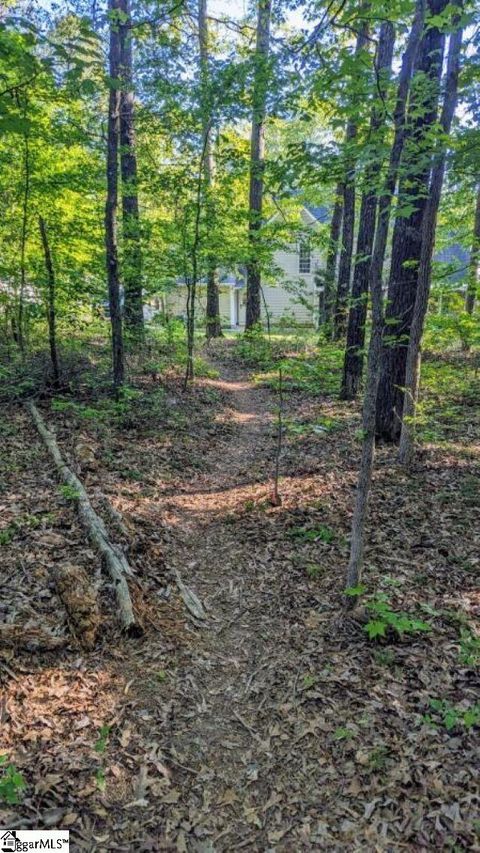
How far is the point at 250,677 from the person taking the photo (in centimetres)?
342

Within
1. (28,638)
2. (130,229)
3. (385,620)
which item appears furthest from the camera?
(130,229)

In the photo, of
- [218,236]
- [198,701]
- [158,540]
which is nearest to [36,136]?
[218,236]

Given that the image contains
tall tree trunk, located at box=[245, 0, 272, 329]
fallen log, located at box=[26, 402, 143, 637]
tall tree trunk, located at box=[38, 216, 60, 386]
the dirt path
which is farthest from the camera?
tall tree trunk, located at box=[38, 216, 60, 386]

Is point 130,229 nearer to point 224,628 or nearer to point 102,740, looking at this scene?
point 224,628

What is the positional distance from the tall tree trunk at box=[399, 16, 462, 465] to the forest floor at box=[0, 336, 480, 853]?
0.66 m

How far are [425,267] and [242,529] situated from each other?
3.90m

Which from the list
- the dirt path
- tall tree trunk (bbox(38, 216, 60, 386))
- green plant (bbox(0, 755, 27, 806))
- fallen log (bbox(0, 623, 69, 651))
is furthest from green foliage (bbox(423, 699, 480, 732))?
tall tree trunk (bbox(38, 216, 60, 386))

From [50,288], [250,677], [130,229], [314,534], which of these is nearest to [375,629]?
[250,677]

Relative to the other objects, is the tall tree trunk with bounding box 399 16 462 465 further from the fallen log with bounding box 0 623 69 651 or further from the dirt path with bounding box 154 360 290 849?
the fallen log with bounding box 0 623 69 651

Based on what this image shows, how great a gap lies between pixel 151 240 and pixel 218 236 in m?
1.61

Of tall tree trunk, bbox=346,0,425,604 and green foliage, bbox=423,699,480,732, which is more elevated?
tall tree trunk, bbox=346,0,425,604

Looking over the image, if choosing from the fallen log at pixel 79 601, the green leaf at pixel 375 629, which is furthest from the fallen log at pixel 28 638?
the green leaf at pixel 375 629

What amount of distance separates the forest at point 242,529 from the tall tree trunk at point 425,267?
34mm

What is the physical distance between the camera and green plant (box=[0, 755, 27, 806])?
2.35m
